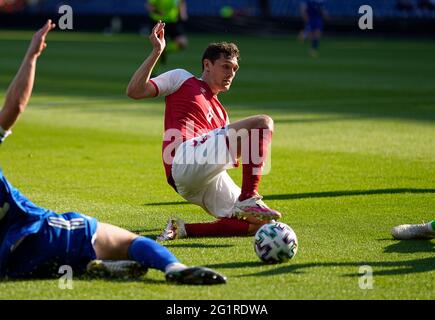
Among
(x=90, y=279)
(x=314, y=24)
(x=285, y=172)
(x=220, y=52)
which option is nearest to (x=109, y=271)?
(x=90, y=279)

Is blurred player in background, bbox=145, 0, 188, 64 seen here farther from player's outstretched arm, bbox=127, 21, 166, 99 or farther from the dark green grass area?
player's outstretched arm, bbox=127, 21, 166, 99

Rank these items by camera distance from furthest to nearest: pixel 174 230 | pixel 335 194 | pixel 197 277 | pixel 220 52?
pixel 335 194, pixel 220 52, pixel 174 230, pixel 197 277

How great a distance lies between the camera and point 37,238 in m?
6.83

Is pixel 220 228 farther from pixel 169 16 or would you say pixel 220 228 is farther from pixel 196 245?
pixel 169 16

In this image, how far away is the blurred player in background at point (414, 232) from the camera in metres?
8.45

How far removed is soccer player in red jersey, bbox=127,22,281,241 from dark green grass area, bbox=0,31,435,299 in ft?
0.93

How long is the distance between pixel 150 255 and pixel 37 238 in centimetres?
74

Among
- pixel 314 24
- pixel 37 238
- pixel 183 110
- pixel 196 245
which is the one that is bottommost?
pixel 314 24

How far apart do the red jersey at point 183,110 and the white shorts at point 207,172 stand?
14 cm

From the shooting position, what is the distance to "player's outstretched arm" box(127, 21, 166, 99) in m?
8.34

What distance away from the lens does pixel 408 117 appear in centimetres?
1816
